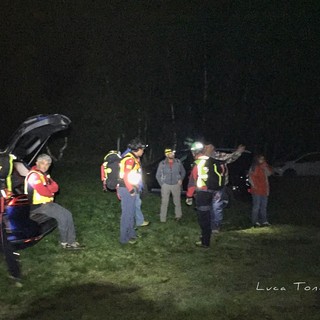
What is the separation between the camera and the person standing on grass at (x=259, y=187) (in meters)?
11.1

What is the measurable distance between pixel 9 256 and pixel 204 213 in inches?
137

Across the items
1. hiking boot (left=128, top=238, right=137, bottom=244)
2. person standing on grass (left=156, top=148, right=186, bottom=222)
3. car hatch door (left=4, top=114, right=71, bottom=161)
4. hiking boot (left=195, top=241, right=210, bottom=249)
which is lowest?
hiking boot (left=195, top=241, right=210, bottom=249)

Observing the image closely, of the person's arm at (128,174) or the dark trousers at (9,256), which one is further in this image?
the person's arm at (128,174)

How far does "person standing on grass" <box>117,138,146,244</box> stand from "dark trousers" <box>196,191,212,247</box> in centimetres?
112

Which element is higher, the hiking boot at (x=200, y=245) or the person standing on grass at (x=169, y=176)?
the person standing on grass at (x=169, y=176)

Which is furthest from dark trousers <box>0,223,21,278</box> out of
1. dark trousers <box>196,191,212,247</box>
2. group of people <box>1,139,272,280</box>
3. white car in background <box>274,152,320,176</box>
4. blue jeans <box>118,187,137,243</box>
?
white car in background <box>274,152,320,176</box>

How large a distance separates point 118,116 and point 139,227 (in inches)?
642

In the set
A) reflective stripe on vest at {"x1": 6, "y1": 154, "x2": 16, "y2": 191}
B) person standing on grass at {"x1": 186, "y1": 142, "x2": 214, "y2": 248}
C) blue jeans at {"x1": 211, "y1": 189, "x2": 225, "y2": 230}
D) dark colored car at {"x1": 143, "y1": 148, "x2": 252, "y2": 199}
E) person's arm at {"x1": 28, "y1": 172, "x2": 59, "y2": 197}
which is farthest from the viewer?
dark colored car at {"x1": 143, "y1": 148, "x2": 252, "y2": 199}

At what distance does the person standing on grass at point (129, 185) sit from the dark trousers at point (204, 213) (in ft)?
3.66

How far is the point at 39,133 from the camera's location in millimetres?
7879

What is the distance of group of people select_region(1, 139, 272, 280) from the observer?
7.88 metres

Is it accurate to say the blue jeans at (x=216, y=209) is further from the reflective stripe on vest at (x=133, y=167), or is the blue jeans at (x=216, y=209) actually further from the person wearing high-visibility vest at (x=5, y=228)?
the person wearing high-visibility vest at (x=5, y=228)

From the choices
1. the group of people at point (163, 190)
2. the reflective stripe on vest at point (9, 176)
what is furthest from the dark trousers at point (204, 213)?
the reflective stripe on vest at point (9, 176)

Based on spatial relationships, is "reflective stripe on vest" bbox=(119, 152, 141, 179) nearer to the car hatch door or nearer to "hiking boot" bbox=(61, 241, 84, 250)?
the car hatch door
